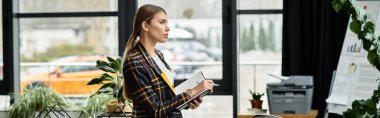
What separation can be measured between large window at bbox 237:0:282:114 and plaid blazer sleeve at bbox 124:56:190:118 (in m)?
3.17

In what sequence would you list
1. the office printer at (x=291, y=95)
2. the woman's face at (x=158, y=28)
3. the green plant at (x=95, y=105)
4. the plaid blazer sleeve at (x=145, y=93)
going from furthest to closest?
1. the green plant at (x=95, y=105)
2. the office printer at (x=291, y=95)
3. the woman's face at (x=158, y=28)
4. the plaid blazer sleeve at (x=145, y=93)

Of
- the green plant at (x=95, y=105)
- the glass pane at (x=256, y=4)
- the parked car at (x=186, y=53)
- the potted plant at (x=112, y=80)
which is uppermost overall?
the glass pane at (x=256, y=4)

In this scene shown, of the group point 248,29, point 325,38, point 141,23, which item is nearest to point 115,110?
point 248,29

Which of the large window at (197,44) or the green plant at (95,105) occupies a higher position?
the large window at (197,44)

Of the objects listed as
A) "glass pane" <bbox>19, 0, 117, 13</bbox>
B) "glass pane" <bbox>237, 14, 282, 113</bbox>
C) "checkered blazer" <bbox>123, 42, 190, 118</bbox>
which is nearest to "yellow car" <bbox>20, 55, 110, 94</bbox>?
"glass pane" <bbox>19, 0, 117, 13</bbox>

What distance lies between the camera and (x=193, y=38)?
5.98 meters

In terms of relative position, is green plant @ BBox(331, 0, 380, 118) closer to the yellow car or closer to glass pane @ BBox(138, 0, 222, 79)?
glass pane @ BBox(138, 0, 222, 79)

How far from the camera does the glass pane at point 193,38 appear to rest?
5922 mm

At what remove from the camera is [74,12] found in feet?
19.9

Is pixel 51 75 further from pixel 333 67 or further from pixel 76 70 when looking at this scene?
pixel 333 67

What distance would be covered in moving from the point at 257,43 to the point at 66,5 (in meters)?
1.82

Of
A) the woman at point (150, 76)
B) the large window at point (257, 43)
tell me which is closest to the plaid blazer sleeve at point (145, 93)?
the woman at point (150, 76)

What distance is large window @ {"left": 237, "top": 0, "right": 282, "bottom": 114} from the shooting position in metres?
5.78

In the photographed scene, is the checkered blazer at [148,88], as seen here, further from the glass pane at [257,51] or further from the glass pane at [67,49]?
the glass pane at [67,49]
